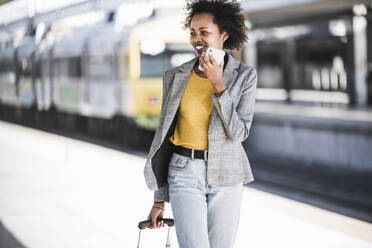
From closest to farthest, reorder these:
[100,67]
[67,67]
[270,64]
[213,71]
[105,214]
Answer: [213,71] → [105,214] → [100,67] → [67,67] → [270,64]

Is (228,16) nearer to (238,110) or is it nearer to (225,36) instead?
(225,36)

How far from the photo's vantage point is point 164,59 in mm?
12359

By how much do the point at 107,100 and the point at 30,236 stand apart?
8.54 m

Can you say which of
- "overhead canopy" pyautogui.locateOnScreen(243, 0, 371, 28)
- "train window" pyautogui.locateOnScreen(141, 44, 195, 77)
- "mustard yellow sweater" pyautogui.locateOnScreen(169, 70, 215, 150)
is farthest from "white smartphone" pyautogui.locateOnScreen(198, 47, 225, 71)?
"overhead canopy" pyautogui.locateOnScreen(243, 0, 371, 28)

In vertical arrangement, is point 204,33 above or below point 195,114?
above

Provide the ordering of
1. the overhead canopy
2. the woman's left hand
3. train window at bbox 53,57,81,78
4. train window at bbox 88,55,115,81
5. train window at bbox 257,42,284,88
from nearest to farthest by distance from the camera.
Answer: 1. the woman's left hand
2. train window at bbox 88,55,115,81
3. the overhead canopy
4. train window at bbox 53,57,81,78
5. train window at bbox 257,42,284,88

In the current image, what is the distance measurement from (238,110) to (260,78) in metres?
20.1

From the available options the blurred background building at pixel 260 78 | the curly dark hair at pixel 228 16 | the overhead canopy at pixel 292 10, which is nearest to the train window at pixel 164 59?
the blurred background building at pixel 260 78

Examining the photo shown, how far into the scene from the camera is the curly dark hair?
2375 mm

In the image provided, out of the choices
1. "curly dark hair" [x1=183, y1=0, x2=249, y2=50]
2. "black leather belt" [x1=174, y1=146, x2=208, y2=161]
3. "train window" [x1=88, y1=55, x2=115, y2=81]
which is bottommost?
"black leather belt" [x1=174, y1=146, x2=208, y2=161]

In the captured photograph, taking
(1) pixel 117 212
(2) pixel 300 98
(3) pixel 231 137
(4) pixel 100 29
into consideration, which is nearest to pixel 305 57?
(2) pixel 300 98

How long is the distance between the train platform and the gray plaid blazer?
2.33 m

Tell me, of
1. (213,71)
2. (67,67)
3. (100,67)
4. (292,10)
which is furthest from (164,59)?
(213,71)

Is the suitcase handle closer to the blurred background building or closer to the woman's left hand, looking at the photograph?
the woman's left hand
